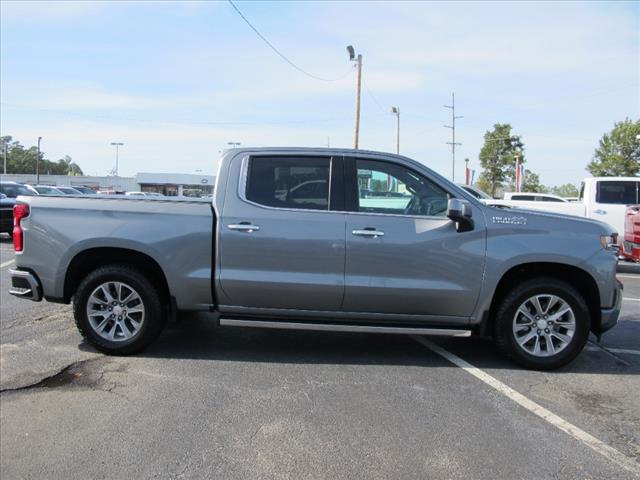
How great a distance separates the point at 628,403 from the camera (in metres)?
4.24

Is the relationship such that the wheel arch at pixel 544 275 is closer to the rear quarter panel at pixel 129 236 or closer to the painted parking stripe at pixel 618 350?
the painted parking stripe at pixel 618 350

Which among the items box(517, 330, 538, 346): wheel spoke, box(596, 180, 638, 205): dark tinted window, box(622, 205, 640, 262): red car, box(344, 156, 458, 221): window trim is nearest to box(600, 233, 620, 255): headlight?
box(517, 330, 538, 346): wheel spoke

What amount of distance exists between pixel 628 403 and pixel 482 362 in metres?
1.26

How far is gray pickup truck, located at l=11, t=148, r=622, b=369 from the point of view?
483 cm

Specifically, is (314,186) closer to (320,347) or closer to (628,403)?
(320,347)

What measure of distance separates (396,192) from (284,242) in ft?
3.77

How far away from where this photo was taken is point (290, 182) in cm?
505

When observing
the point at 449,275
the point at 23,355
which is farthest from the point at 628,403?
the point at 23,355

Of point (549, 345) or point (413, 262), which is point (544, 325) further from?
point (413, 262)

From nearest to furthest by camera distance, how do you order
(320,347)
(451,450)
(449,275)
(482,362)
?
(451,450) < (449,275) < (482,362) < (320,347)

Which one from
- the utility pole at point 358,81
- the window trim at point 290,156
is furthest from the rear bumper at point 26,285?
the utility pole at point 358,81

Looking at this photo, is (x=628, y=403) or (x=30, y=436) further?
(x=628, y=403)

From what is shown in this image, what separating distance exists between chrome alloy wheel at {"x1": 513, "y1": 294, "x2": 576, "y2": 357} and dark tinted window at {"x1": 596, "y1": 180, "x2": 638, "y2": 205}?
37.8ft

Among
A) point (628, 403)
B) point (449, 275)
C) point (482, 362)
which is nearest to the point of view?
point (628, 403)
